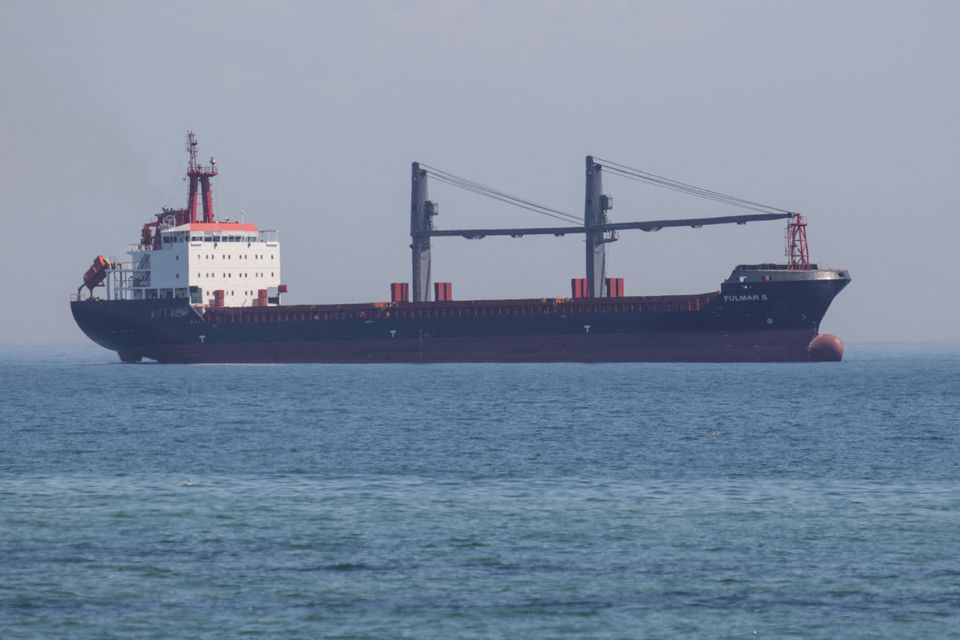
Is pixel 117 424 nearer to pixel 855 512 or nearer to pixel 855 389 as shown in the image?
pixel 855 512

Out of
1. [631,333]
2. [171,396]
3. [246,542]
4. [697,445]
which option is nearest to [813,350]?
[631,333]

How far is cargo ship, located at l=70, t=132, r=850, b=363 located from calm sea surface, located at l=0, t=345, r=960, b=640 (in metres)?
26.6

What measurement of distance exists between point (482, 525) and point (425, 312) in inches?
2331

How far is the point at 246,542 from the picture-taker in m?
22.5

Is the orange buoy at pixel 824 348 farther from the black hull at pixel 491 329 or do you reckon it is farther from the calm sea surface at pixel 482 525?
the calm sea surface at pixel 482 525

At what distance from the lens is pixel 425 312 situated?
83000 mm

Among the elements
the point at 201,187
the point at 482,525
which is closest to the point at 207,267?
the point at 201,187

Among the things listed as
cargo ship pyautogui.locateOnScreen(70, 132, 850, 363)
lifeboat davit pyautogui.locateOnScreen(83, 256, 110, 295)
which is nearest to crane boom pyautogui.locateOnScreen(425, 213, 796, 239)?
cargo ship pyautogui.locateOnScreen(70, 132, 850, 363)

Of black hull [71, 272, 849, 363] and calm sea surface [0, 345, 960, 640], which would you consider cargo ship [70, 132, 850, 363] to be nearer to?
black hull [71, 272, 849, 363]

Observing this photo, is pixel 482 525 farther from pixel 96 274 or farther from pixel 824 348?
pixel 96 274

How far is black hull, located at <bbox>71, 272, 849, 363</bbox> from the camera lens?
2972 inches

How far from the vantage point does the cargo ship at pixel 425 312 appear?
75875 mm

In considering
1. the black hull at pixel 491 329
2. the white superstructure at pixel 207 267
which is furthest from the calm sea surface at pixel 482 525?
the white superstructure at pixel 207 267

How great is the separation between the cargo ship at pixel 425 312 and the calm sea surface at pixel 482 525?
26.6 meters
